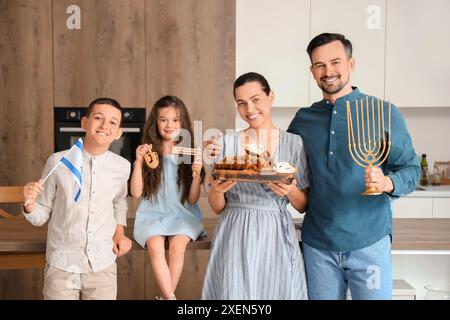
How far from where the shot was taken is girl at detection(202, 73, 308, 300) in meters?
1.80

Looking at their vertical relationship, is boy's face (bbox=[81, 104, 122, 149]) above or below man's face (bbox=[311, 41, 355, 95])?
below

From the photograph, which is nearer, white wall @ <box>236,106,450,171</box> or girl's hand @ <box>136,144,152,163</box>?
girl's hand @ <box>136,144,152,163</box>

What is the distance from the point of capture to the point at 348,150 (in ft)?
5.91

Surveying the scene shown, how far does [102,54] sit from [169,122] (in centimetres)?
174

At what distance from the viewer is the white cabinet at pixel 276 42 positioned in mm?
3740

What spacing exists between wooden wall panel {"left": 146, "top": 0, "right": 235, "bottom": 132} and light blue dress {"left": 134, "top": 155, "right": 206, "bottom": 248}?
156 cm

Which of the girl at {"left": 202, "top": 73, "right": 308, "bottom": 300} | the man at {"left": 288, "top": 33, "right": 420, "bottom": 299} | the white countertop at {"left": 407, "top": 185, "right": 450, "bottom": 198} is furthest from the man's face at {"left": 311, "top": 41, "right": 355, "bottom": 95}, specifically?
the white countertop at {"left": 407, "top": 185, "right": 450, "bottom": 198}

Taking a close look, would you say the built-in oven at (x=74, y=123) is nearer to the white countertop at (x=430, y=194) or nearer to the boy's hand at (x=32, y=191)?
the boy's hand at (x=32, y=191)

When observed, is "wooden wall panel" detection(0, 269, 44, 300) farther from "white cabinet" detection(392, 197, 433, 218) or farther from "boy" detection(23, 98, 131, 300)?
"white cabinet" detection(392, 197, 433, 218)

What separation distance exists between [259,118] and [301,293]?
0.62 meters

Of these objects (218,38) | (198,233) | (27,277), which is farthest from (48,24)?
(198,233)

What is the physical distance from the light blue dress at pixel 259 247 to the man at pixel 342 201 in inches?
2.4

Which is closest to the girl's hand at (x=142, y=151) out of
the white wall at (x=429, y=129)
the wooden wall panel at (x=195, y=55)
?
the wooden wall panel at (x=195, y=55)

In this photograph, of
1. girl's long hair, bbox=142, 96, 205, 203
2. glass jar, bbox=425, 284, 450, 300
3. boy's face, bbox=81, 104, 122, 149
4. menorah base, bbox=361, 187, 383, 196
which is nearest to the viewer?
menorah base, bbox=361, 187, 383, 196
